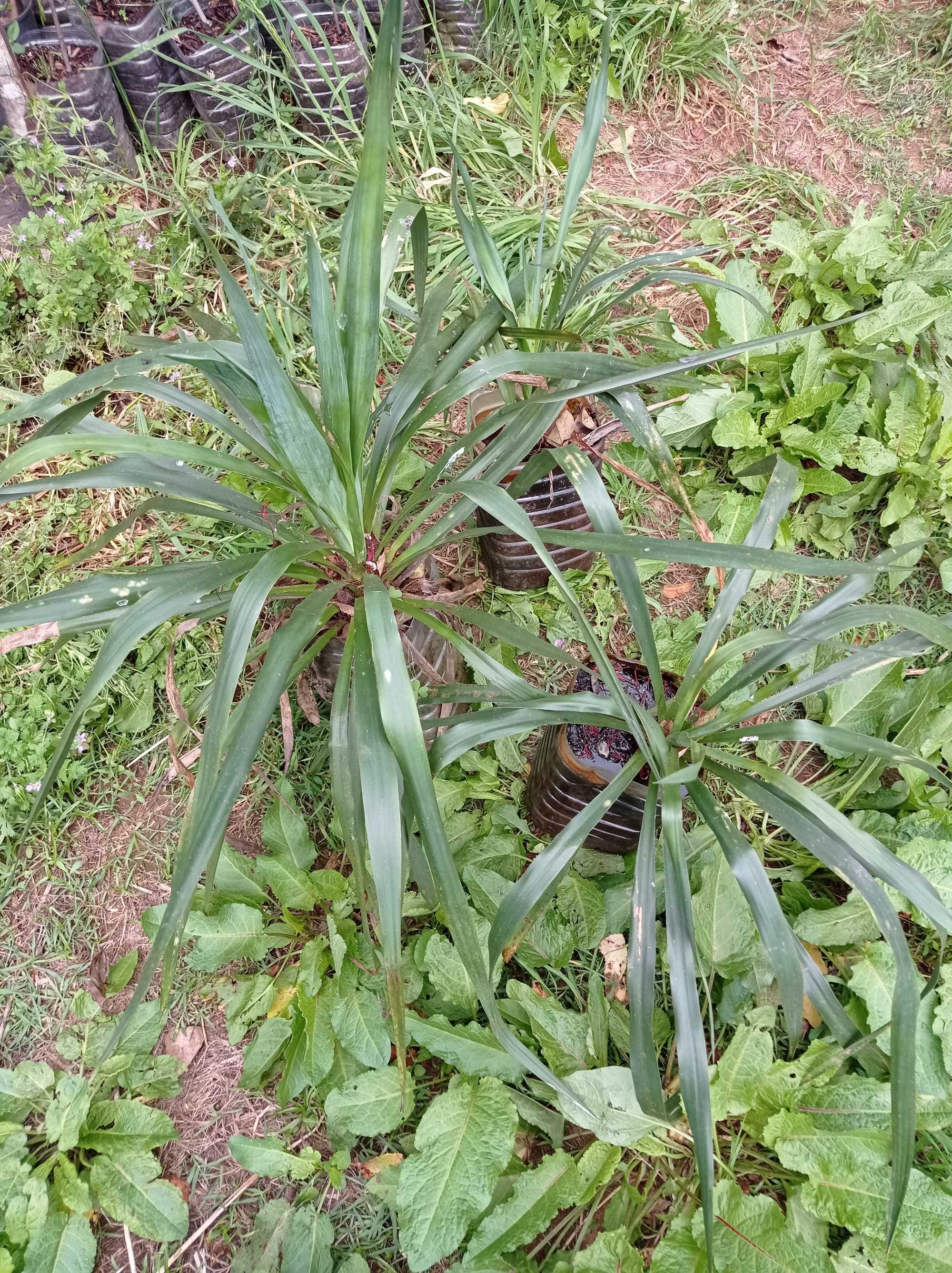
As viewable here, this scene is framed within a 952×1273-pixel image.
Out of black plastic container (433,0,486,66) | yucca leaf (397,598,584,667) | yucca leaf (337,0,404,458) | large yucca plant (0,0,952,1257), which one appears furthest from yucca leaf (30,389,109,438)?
black plastic container (433,0,486,66)

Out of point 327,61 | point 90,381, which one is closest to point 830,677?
point 90,381

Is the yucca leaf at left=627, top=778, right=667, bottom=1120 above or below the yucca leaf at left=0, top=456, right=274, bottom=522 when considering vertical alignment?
below

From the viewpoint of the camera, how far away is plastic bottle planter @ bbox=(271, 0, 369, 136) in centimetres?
209

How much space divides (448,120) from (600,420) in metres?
1.28

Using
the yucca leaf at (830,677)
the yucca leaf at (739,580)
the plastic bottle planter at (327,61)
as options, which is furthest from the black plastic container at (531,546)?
the plastic bottle planter at (327,61)

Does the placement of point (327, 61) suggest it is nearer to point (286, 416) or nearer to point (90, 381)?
point (90, 381)

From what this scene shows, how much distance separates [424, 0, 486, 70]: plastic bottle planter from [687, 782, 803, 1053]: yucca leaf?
2432 mm

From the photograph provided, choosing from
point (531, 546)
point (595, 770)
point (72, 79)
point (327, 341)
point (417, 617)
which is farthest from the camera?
point (72, 79)

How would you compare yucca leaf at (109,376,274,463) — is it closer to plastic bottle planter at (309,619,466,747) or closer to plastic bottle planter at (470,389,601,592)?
plastic bottle planter at (309,619,466,747)

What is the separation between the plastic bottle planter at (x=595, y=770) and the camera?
1.24 m

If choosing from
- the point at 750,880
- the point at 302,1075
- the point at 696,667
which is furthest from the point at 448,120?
the point at 302,1075

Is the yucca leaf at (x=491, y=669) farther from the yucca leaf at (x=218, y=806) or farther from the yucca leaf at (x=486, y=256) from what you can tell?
the yucca leaf at (x=486, y=256)

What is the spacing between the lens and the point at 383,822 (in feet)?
2.78

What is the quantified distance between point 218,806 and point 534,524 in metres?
0.91
